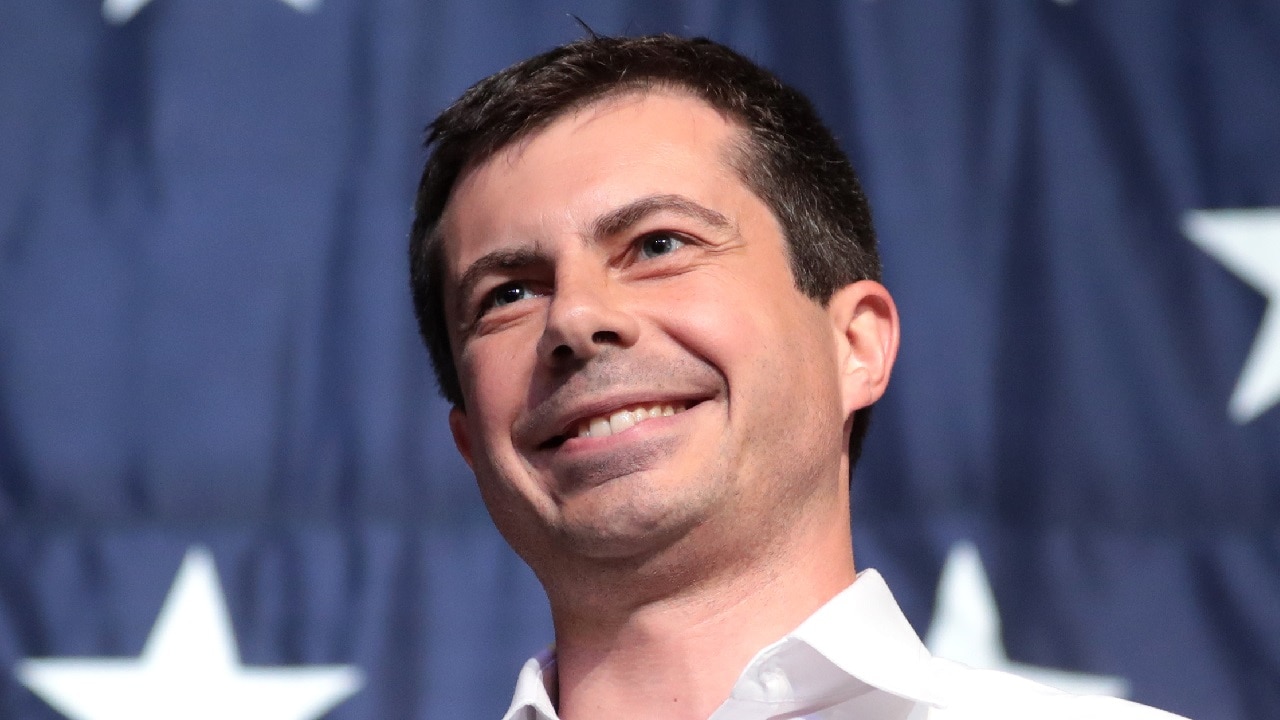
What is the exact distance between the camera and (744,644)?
4.10 feet

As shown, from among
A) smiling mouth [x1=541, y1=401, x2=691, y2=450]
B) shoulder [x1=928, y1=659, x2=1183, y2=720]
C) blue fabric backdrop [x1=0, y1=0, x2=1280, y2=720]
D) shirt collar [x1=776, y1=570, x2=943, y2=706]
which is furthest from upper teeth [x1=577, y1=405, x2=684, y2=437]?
blue fabric backdrop [x1=0, y1=0, x2=1280, y2=720]

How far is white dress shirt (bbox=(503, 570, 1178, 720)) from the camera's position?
116cm

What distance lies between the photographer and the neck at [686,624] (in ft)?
4.09

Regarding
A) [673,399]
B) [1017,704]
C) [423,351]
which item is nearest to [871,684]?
[1017,704]

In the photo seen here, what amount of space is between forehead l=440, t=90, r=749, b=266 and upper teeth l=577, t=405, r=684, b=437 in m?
0.18

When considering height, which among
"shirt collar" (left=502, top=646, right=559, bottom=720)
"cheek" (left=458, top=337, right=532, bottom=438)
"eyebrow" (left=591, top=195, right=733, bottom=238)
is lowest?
"shirt collar" (left=502, top=646, right=559, bottom=720)

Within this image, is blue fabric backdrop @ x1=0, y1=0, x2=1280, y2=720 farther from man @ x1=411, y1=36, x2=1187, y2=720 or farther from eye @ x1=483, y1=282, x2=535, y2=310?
eye @ x1=483, y1=282, x2=535, y2=310

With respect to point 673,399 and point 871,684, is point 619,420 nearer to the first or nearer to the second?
point 673,399

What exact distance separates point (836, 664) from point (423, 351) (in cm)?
87

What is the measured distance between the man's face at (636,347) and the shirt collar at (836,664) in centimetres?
11

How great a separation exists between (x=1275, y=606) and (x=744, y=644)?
2.74ft

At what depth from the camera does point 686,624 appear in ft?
4.14

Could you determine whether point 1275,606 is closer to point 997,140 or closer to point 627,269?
point 997,140

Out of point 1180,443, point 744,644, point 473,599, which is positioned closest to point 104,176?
point 473,599
